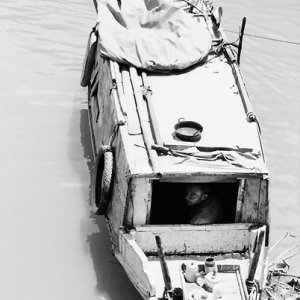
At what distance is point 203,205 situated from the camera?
7.88m

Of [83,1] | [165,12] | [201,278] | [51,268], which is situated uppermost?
[165,12]

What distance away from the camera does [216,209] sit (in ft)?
26.0

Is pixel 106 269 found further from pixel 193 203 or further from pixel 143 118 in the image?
pixel 143 118

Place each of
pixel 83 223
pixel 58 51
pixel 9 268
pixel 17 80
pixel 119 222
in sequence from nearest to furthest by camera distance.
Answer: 1. pixel 119 222
2. pixel 9 268
3. pixel 83 223
4. pixel 17 80
5. pixel 58 51

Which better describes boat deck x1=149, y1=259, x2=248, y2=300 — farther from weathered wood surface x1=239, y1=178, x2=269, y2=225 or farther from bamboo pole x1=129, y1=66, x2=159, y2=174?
bamboo pole x1=129, y1=66, x2=159, y2=174

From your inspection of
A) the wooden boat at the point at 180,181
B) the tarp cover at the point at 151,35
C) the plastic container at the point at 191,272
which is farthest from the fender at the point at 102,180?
the plastic container at the point at 191,272

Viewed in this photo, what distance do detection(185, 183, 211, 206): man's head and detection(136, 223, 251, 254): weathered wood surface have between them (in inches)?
14.5

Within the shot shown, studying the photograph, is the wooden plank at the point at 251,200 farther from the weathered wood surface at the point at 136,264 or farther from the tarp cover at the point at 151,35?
the tarp cover at the point at 151,35

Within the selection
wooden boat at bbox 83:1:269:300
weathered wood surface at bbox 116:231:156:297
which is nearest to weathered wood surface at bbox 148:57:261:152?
wooden boat at bbox 83:1:269:300

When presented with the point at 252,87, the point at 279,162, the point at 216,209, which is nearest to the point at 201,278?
the point at 216,209

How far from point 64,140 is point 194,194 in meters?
3.57

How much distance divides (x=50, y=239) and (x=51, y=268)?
0.54 meters

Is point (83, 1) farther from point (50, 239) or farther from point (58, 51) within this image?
point (50, 239)

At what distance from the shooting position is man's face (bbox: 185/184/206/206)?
7.73m
